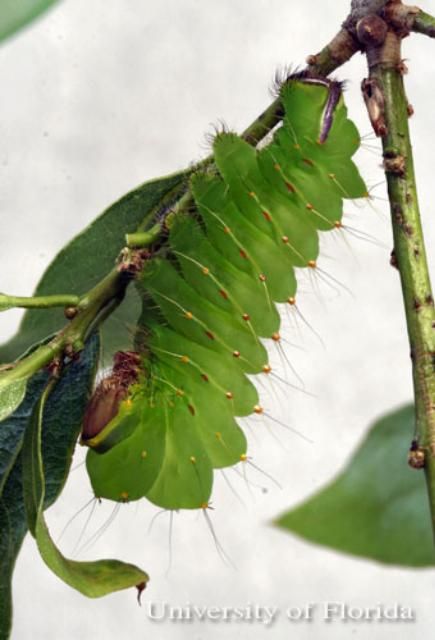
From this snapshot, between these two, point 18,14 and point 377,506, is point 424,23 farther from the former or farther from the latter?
point 377,506

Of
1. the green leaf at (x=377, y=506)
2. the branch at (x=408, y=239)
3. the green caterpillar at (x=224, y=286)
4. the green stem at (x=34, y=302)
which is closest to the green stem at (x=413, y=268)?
the branch at (x=408, y=239)

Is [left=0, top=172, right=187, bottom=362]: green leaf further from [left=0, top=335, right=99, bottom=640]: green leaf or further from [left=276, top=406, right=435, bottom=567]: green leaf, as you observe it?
[left=276, top=406, right=435, bottom=567]: green leaf

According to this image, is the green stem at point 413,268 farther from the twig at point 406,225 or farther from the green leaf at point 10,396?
the green leaf at point 10,396

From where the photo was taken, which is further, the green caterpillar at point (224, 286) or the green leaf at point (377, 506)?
the green leaf at point (377, 506)

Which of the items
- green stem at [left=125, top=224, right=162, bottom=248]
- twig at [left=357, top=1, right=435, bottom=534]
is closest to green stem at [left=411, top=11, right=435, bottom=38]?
twig at [left=357, top=1, right=435, bottom=534]

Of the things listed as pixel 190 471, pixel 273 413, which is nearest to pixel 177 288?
pixel 190 471

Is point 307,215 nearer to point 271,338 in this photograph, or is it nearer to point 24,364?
point 271,338

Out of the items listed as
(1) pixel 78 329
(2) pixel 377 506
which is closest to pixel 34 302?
(1) pixel 78 329
